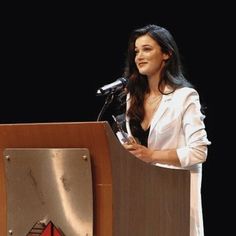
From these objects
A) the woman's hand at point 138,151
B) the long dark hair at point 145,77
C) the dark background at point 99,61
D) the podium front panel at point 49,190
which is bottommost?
the podium front panel at point 49,190

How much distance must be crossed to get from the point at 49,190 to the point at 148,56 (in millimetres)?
988

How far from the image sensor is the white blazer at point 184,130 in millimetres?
2307

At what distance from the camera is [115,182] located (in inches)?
63.2

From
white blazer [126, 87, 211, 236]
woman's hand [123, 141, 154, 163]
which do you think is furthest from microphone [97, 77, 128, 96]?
white blazer [126, 87, 211, 236]

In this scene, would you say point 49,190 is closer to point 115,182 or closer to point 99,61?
point 115,182

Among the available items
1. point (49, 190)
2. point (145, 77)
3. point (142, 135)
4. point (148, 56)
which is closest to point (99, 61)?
point (145, 77)

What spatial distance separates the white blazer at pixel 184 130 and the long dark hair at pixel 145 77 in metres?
0.10

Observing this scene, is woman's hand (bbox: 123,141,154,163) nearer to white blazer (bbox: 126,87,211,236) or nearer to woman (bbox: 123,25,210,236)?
woman (bbox: 123,25,210,236)

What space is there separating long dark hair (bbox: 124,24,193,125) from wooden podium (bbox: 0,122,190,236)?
2.12 feet

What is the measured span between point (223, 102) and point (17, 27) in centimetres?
157

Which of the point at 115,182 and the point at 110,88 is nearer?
the point at 115,182

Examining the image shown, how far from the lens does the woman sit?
2.26m

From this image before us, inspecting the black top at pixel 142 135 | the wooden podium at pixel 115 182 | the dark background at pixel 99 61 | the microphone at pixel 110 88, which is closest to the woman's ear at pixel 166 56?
the black top at pixel 142 135

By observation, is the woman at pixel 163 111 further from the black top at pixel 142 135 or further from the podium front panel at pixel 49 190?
the podium front panel at pixel 49 190
